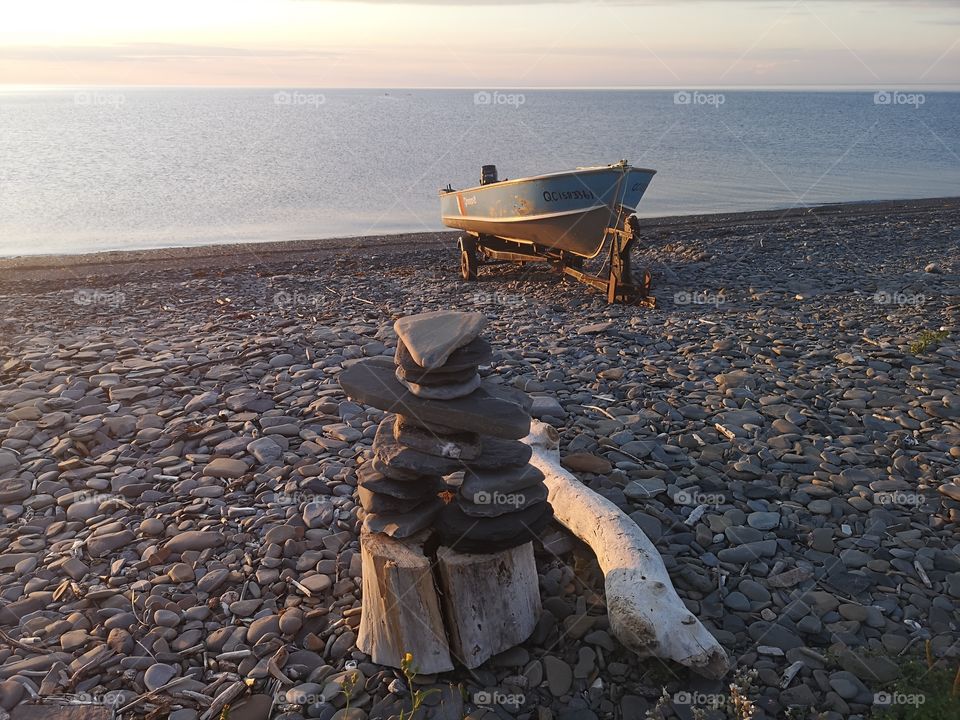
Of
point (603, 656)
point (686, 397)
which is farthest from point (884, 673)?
point (686, 397)

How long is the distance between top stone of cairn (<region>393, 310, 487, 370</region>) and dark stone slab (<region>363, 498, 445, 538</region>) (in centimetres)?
94

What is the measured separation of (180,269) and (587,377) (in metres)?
13.1

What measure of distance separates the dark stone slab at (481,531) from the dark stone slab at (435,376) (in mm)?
776

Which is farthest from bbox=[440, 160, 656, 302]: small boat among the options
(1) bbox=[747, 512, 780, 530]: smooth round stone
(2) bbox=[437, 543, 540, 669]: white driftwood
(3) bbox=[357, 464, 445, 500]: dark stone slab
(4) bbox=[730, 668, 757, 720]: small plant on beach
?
(4) bbox=[730, 668, 757, 720]: small plant on beach

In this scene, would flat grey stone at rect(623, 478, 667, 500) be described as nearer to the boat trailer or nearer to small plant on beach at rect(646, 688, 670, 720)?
small plant on beach at rect(646, 688, 670, 720)

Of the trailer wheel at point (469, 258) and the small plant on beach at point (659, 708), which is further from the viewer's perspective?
the trailer wheel at point (469, 258)

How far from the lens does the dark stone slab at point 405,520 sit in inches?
176

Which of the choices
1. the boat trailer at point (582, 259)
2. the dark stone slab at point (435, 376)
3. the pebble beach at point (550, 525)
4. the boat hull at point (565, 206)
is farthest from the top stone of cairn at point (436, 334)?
the boat hull at point (565, 206)

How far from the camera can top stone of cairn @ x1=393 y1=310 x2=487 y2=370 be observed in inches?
169

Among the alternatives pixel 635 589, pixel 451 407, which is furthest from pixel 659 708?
pixel 451 407

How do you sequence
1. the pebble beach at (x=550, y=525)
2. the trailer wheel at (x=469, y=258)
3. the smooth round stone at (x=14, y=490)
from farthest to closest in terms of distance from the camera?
the trailer wheel at (x=469, y=258)
the smooth round stone at (x=14, y=490)
the pebble beach at (x=550, y=525)

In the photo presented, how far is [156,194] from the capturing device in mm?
36219

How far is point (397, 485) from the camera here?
459 centimetres

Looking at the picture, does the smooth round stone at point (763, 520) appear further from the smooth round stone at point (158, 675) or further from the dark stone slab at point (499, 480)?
the smooth round stone at point (158, 675)
